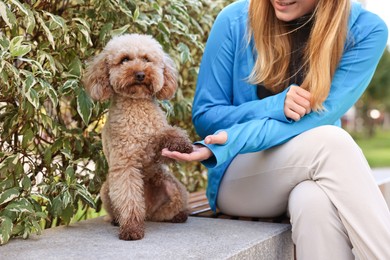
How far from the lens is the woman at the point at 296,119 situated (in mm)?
1988

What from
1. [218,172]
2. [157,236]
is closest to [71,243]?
[157,236]

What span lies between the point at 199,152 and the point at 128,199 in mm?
303

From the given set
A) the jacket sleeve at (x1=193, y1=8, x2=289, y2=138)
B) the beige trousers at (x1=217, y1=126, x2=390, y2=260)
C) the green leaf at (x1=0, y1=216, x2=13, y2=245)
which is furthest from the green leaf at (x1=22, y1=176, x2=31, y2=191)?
the beige trousers at (x1=217, y1=126, x2=390, y2=260)

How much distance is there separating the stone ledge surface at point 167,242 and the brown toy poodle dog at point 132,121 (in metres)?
0.10

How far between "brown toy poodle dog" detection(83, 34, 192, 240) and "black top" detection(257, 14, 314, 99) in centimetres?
43

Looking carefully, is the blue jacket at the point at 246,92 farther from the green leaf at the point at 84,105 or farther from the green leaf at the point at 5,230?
the green leaf at the point at 5,230

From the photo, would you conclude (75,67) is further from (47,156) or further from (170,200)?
(170,200)

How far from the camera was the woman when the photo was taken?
1.99 m

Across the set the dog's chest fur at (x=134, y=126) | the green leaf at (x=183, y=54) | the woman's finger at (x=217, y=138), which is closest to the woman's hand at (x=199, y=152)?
the woman's finger at (x=217, y=138)

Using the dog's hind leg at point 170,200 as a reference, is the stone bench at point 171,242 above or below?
below

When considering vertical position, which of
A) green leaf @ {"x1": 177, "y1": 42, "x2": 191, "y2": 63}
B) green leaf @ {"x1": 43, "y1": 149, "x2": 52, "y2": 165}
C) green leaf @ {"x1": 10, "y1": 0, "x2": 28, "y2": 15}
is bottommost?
green leaf @ {"x1": 43, "y1": 149, "x2": 52, "y2": 165}

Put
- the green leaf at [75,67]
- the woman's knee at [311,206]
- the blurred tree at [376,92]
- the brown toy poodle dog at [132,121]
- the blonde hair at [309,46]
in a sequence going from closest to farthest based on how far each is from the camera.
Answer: the woman's knee at [311,206] → the brown toy poodle dog at [132,121] → the blonde hair at [309,46] → the green leaf at [75,67] → the blurred tree at [376,92]

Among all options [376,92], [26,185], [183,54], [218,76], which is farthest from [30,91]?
[376,92]

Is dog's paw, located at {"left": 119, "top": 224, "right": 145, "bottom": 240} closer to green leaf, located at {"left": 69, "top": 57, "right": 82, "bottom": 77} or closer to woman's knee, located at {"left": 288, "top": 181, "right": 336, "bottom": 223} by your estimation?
woman's knee, located at {"left": 288, "top": 181, "right": 336, "bottom": 223}
